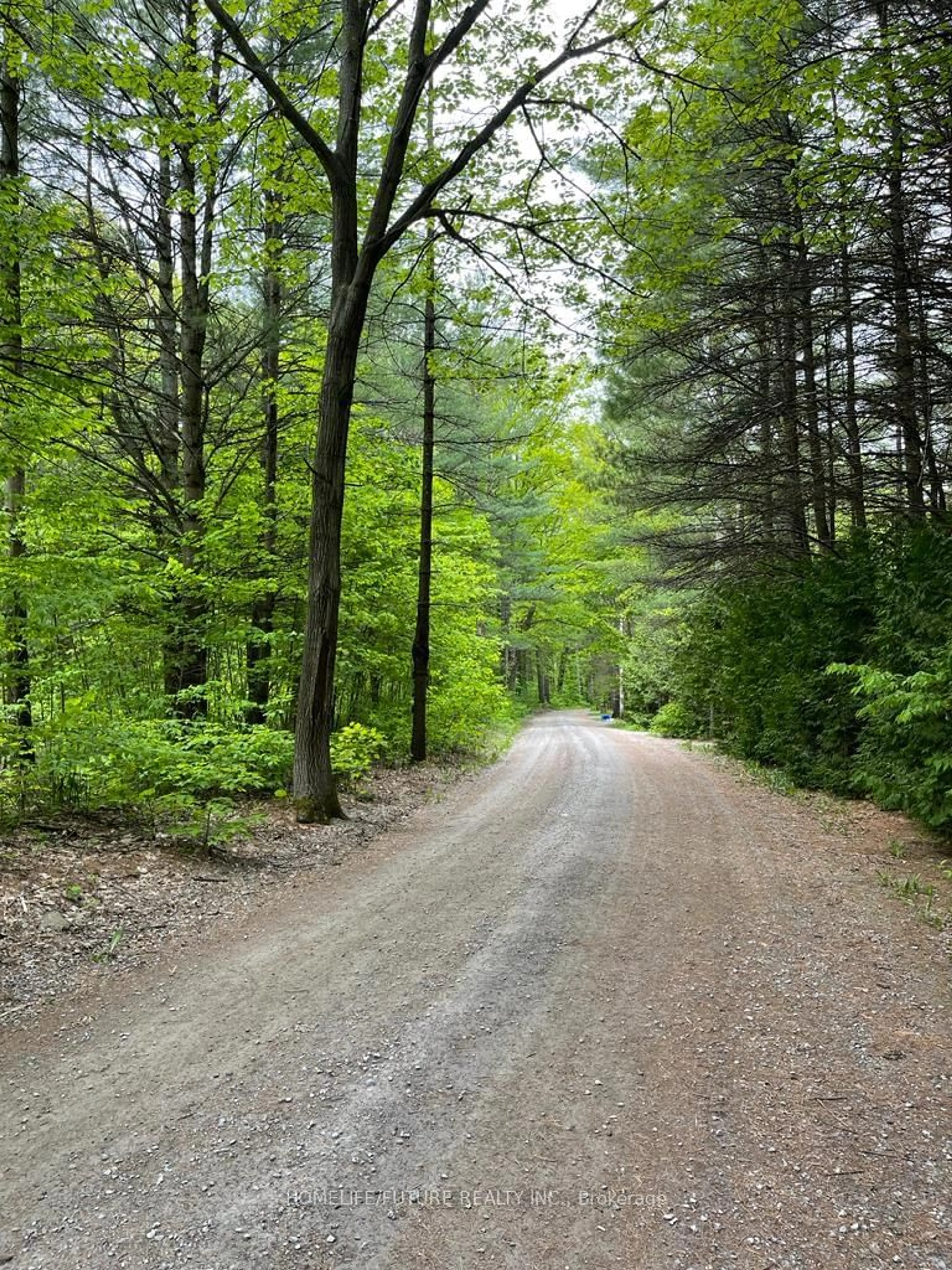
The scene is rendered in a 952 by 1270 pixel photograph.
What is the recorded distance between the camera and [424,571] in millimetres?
11453

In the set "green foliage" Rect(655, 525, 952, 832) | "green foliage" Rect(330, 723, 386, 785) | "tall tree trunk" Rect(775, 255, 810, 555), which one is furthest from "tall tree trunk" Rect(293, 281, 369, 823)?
"green foliage" Rect(655, 525, 952, 832)

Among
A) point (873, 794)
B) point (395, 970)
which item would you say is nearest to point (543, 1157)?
point (395, 970)

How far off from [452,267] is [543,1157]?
9278mm

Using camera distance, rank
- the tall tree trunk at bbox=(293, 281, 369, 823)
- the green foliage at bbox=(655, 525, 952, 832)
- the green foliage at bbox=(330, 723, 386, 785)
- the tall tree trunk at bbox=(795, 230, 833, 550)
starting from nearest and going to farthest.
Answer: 1. the green foliage at bbox=(655, 525, 952, 832)
2. the tall tree trunk at bbox=(293, 281, 369, 823)
3. the tall tree trunk at bbox=(795, 230, 833, 550)
4. the green foliage at bbox=(330, 723, 386, 785)

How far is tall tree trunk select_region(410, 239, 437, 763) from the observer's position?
11.4 meters

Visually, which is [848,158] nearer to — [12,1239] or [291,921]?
[291,921]

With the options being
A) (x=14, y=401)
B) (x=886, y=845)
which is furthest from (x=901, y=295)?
(x=14, y=401)

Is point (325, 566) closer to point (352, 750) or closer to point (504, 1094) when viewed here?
point (352, 750)

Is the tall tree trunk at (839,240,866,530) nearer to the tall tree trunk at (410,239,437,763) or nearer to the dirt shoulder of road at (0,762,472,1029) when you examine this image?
the tall tree trunk at (410,239,437,763)

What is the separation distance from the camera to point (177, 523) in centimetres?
892

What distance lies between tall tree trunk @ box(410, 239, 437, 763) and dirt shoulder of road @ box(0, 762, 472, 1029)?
467 cm

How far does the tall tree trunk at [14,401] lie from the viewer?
5.20m

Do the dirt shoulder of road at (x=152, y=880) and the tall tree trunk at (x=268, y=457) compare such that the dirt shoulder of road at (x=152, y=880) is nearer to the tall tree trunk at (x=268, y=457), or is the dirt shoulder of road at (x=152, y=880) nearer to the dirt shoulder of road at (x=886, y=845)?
the dirt shoulder of road at (x=886, y=845)

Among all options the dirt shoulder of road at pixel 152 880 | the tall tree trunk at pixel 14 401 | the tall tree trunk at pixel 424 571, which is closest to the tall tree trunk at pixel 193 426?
the tall tree trunk at pixel 14 401
